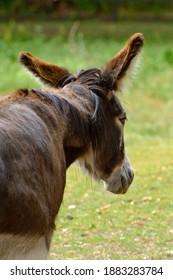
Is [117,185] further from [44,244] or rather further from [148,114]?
[148,114]

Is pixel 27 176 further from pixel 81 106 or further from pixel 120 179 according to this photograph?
pixel 120 179

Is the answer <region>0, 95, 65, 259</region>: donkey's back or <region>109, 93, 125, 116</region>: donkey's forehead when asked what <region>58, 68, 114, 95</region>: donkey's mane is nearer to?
<region>109, 93, 125, 116</region>: donkey's forehead

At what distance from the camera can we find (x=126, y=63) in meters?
6.14

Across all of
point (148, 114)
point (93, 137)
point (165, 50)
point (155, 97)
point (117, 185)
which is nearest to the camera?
point (93, 137)

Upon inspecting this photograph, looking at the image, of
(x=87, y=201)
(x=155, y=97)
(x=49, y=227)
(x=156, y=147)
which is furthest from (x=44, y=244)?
(x=155, y=97)

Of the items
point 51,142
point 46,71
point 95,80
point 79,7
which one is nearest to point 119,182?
point 95,80

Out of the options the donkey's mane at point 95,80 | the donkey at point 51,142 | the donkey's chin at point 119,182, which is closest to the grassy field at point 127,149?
the donkey's chin at point 119,182

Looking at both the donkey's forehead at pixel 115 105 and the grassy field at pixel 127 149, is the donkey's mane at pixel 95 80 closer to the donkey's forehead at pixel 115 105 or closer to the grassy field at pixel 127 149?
the donkey's forehead at pixel 115 105

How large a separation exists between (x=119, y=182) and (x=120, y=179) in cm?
2

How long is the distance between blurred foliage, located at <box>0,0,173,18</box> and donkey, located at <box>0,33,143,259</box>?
73.7 ft

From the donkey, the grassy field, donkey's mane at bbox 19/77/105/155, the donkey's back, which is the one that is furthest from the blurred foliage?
the donkey's back

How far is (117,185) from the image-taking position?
6.34 metres

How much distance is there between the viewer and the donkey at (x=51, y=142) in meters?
4.92
